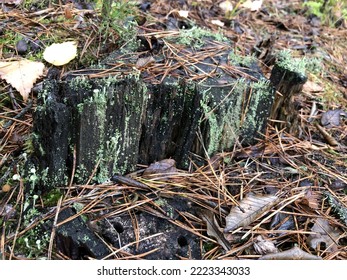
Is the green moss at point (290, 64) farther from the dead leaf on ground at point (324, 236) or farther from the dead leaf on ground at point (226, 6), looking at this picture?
the dead leaf on ground at point (226, 6)

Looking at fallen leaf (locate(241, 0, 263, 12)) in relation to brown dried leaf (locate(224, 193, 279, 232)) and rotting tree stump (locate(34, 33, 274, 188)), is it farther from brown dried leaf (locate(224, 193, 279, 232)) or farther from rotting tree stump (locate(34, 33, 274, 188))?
brown dried leaf (locate(224, 193, 279, 232))

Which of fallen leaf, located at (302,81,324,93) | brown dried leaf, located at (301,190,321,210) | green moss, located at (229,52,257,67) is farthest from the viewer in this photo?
fallen leaf, located at (302,81,324,93)

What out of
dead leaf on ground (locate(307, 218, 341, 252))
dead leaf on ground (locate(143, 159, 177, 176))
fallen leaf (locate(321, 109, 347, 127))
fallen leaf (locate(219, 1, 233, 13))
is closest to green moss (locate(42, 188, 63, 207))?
dead leaf on ground (locate(143, 159, 177, 176))

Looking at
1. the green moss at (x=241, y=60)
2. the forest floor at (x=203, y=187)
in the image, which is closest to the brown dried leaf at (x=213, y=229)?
the forest floor at (x=203, y=187)

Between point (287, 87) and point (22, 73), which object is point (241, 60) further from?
point (22, 73)

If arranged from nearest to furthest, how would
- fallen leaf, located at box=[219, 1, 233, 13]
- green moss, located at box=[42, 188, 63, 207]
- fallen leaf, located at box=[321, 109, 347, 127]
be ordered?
1. green moss, located at box=[42, 188, 63, 207]
2. fallen leaf, located at box=[321, 109, 347, 127]
3. fallen leaf, located at box=[219, 1, 233, 13]

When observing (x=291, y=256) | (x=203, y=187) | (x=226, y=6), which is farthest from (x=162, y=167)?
(x=226, y=6)
